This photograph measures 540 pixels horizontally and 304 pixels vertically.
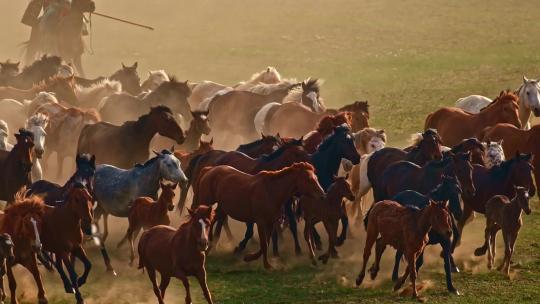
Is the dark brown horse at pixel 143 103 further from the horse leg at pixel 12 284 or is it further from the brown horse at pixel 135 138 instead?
the horse leg at pixel 12 284

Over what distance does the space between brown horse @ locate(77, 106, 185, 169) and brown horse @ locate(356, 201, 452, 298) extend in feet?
18.8

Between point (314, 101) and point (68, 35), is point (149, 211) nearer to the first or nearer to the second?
point (314, 101)

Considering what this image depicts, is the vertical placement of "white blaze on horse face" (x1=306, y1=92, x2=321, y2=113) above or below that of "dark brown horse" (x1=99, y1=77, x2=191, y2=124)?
above

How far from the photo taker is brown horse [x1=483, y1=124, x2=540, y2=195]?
21672 millimetres

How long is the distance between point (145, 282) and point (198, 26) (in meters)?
46.6

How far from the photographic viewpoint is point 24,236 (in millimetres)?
15359

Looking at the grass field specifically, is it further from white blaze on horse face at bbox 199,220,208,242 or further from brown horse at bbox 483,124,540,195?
white blaze on horse face at bbox 199,220,208,242

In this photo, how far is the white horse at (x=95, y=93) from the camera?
28.2 meters

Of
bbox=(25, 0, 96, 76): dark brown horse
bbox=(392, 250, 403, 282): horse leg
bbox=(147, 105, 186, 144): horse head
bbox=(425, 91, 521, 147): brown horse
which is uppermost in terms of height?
bbox=(25, 0, 96, 76): dark brown horse

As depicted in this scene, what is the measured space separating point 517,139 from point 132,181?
7.35m

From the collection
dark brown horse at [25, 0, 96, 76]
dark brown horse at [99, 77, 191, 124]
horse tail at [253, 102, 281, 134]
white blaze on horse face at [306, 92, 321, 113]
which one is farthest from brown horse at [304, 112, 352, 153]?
dark brown horse at [25, 0, 96, 76]

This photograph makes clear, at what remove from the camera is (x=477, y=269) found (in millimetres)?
17969

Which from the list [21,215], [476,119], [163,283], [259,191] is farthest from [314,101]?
[21,215]

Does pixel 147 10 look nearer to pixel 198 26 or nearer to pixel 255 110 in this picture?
pixel 198 26
